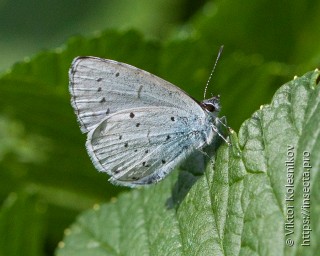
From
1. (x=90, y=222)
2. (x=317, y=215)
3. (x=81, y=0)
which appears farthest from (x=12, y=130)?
(x=317, y=215)

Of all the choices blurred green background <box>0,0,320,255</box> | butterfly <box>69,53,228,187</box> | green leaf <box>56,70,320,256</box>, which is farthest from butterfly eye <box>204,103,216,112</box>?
blurred green background <box>0,0,320,255</box>

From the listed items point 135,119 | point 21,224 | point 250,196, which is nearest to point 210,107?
point 135,119

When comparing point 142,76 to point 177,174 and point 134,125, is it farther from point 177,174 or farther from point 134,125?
point 177,174

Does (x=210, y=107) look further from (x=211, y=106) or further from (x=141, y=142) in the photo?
(x=141, y=142)

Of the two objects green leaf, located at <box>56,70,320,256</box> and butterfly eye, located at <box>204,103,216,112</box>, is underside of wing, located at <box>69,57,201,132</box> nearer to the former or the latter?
butterfly eye, located at <box>204,103,216,112</box>

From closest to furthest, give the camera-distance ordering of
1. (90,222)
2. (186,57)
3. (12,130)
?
1. (90,222)
2. (186,57)
3. (12,130)

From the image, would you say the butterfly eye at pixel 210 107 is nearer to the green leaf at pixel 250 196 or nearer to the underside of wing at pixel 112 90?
the underside of wing at pixel 112 90
